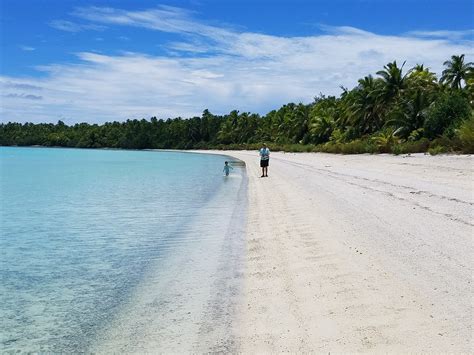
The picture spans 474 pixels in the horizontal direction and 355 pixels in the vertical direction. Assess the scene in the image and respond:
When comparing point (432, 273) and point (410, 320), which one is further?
point (432, 273)

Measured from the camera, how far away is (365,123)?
164ft

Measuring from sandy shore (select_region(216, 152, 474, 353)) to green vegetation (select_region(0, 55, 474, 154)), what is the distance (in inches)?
586

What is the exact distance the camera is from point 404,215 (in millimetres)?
9258

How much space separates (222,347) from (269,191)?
14174mm

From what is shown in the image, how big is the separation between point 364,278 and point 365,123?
46540 mm

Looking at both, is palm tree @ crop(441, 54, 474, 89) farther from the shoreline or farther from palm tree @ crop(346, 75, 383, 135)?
the shoreline

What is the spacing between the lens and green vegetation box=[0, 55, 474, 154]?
31031mm

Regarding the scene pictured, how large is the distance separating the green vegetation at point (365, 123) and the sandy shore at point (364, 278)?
14.9 meters

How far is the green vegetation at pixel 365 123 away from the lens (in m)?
31.0

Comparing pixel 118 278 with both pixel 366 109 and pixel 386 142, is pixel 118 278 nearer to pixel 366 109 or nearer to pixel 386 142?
pixel 386 142

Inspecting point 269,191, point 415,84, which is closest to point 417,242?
point 269,191

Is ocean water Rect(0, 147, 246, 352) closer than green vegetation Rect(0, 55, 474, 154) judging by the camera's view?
Yes

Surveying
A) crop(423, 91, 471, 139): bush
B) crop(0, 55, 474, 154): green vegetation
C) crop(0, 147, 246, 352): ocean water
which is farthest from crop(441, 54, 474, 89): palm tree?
crop(0, 147, 246, 352): ocean water

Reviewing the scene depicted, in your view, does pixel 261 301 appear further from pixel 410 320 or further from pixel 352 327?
pixel 410 320
